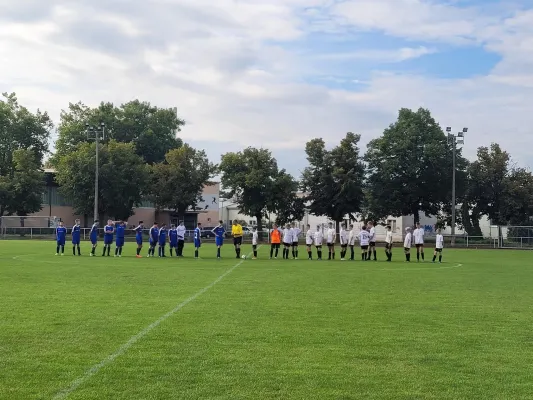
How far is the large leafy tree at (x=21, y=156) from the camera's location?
65625mm

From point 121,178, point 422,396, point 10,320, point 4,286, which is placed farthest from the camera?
point 121,178

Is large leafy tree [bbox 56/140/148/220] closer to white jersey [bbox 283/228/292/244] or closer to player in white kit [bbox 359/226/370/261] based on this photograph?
white jersey [bbox 283/228/292/244]

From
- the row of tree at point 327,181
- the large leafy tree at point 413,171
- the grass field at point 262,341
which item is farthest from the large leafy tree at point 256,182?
the grass field at point 262,341

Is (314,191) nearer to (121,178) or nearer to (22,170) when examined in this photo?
(121,178)

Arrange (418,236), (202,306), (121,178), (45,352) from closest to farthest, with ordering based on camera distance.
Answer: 1. (45,352)
2. (202,306)
3. (418,236)
4. (121,178)

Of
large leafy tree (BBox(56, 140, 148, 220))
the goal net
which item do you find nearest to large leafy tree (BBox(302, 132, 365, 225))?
large leafy tree (BBox(56, 140, 148, 220))

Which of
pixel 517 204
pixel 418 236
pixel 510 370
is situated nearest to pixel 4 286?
pixel 510 370

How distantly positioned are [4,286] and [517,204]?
52.7 metres

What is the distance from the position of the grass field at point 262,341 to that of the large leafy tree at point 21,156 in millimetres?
53342

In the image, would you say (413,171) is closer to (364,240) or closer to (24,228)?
(364,240)

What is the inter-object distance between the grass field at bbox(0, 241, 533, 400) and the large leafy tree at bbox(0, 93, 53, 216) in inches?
2100

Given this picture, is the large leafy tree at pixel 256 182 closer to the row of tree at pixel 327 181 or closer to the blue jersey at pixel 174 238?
the row of tree at pixel 327 181

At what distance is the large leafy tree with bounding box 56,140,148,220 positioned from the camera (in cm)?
6334

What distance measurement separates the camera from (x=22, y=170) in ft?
221
